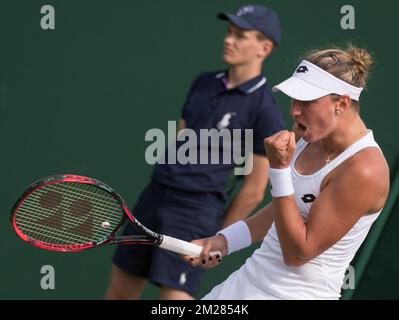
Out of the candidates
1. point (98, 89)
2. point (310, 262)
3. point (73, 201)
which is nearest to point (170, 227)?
point (98, 89)

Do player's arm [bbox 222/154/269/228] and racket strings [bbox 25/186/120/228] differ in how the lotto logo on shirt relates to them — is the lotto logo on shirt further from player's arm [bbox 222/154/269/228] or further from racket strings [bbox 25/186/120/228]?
racket strings [bbox 25/186/120/228]

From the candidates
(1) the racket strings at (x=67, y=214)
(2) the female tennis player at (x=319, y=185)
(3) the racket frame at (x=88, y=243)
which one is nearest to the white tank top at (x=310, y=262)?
(2) the female tennis player at (x=319, y=185)

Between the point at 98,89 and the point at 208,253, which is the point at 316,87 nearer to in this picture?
the point at 208,253

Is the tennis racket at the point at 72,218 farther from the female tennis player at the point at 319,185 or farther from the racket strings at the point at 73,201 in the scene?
the female tennis player at the point at 319,185

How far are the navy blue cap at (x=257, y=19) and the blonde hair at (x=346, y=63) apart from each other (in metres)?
1.50

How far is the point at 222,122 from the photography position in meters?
4.16

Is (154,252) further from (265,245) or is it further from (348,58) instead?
(348,58)

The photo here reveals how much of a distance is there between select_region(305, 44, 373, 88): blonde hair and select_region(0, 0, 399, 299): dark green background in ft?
5.85

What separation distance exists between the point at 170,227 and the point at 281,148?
1564mm

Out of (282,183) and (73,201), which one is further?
(73,201)

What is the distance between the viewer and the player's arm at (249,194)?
4.21 metres

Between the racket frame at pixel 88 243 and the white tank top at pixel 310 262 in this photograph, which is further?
the racket frame at pixel 88 243

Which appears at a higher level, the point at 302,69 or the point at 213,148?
the point at 302,69

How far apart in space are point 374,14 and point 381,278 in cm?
117
